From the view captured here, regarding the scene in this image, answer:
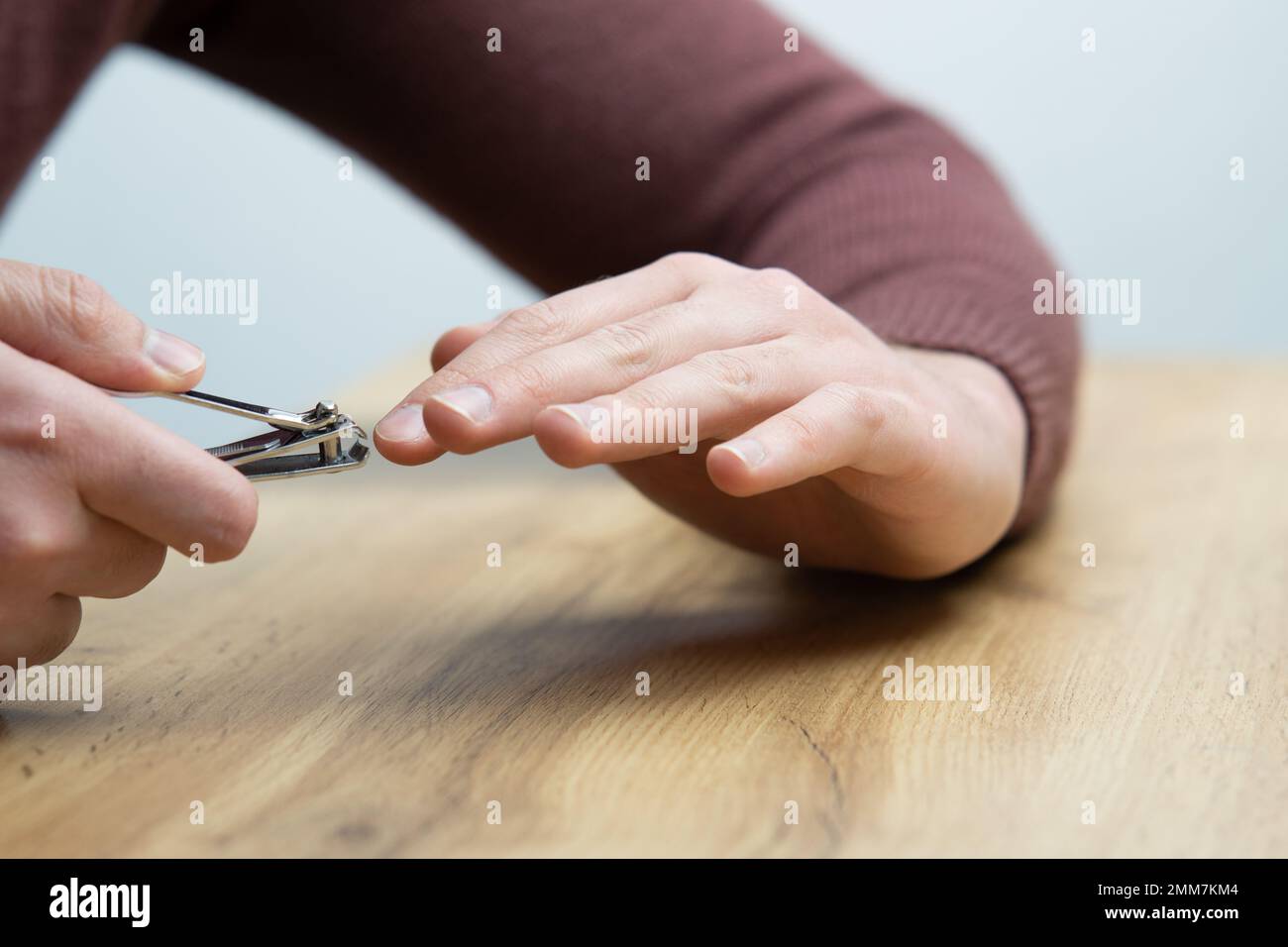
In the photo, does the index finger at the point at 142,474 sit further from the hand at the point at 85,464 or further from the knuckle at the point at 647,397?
the knuckle at the point at 647,397

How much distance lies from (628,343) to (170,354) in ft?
0.51

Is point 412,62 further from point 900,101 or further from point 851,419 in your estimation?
point 851,419

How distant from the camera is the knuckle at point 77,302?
0.41 meters

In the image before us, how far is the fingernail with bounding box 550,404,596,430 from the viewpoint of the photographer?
418 mm

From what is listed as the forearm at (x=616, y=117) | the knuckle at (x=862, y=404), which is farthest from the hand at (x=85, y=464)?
the forearm at (x=616, y=117)

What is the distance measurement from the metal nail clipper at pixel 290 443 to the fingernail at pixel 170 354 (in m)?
0.02

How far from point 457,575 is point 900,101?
41 cm

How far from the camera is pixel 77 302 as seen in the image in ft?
1.34

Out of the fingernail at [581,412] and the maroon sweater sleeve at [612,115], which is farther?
the maroon sweater sleeve at [612,115]

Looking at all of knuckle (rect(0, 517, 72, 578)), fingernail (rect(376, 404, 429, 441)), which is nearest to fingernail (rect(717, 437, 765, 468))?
fingernail (rect(376, 404, 429, 441))

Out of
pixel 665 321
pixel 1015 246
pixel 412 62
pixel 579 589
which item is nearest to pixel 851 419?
pixel 665 321

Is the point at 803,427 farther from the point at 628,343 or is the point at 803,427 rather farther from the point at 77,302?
the point at 77,302

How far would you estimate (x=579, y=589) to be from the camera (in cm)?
60

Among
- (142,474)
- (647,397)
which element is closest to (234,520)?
(142,474)
